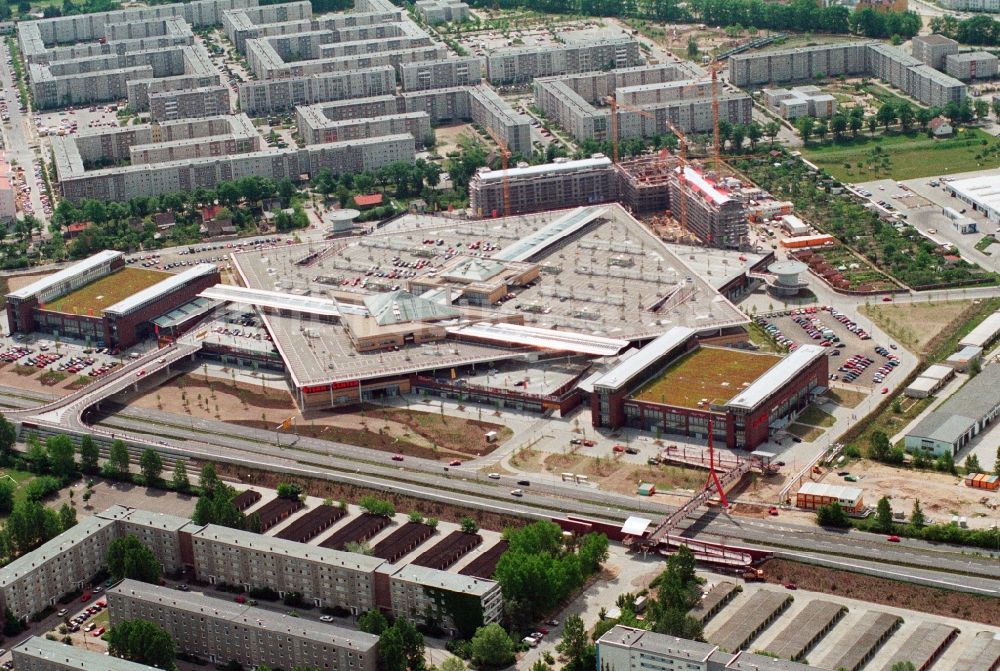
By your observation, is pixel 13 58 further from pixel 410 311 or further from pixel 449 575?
pixel 449 575

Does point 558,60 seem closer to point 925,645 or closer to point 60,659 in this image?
point 925,645

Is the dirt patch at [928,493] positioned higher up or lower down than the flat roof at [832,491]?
lower down

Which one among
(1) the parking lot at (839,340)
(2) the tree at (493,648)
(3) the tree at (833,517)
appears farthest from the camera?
(1) the parking lot at (839,340)

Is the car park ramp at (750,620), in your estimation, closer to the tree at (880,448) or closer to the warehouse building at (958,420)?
the tree at (880,448)

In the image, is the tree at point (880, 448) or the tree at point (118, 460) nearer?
the tree at point (880, 448)

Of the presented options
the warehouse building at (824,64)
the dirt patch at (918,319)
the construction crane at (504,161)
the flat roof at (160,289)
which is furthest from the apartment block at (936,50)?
the flat roof at (160,289)

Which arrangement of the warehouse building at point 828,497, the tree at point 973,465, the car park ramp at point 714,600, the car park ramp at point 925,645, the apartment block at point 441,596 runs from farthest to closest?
1. the tree at point 973,465
2. the warehouse building at point 828,497
3. the apartment block at point 441,596
4. the car park ramp at point 714,600
5. the car park ramp at point 925,645

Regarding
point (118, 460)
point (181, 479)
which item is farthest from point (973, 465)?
point (118, 460)
